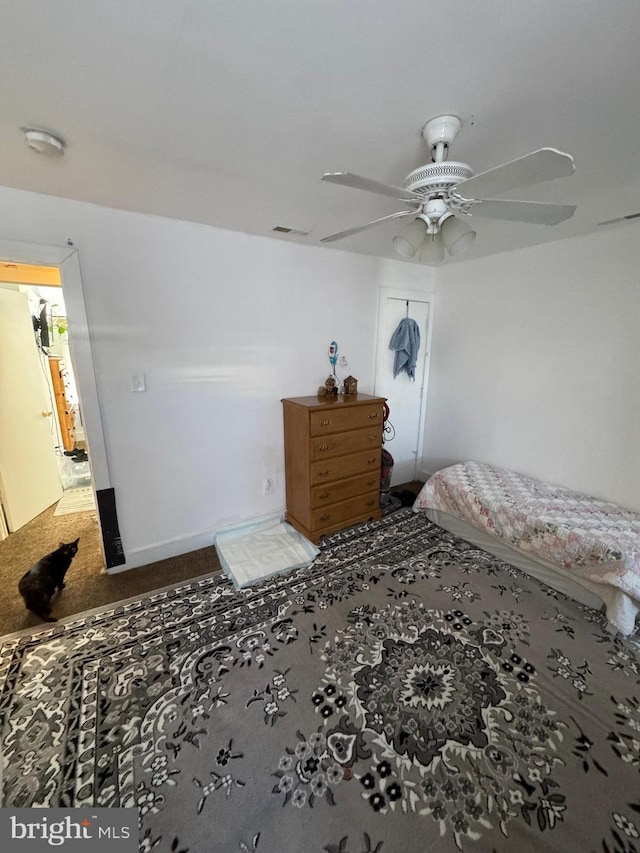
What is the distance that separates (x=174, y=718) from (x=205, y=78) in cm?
242

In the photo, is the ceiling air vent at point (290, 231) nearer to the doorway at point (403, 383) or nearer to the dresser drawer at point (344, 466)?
the doorway at point (403, 383)

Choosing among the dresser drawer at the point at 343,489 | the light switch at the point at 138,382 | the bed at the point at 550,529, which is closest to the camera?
the bed at the point at 550,529

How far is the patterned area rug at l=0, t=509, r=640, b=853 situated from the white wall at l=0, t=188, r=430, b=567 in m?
0.75

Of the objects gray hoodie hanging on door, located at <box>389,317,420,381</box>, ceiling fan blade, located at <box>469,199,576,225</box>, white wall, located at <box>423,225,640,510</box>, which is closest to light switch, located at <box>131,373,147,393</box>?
ceiling fan blade, located at <box>469,199,576,225</box>

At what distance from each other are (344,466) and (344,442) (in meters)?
0.21

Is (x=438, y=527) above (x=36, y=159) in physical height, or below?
below

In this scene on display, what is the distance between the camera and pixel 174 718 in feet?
4.76

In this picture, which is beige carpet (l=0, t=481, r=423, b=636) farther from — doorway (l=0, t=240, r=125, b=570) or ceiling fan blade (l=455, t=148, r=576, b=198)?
ceiling fan blade (l=455, t=148, r=576, b=198)

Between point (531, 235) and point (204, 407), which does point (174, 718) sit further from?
point (531, 235)

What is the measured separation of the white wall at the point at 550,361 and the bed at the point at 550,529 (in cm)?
30

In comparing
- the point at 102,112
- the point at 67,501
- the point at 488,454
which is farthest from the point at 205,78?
the point at 67,501

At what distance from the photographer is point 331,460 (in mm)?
2695

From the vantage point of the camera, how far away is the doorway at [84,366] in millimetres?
1886

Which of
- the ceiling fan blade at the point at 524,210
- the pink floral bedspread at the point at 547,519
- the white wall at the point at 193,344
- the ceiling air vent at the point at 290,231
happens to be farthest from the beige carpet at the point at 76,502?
the ceiling fan blade at the point at 524,210
